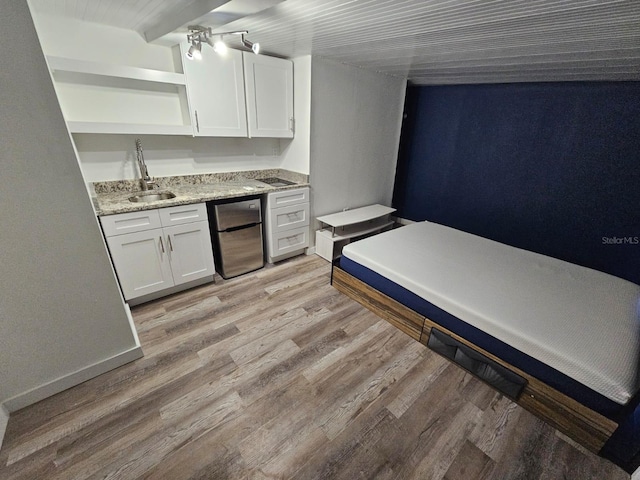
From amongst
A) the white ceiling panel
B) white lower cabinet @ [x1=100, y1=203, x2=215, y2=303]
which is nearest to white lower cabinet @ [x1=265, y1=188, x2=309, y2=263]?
white lower cabinet @ [x1=100, y1=203, x2=215, y2=303]

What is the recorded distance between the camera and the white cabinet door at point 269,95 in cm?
261

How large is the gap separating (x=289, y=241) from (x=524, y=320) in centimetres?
232

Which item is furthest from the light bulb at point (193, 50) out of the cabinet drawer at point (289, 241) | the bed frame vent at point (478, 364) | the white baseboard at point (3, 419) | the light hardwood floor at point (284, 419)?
the bed frame vent at point (478, 364)

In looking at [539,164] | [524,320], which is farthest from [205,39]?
[539,164]

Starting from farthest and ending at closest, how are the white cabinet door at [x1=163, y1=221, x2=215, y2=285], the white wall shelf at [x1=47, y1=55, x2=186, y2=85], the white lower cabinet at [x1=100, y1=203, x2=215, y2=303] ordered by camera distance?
the white cabinet door at [x1=163, y1=221, x2=215, y2=285]
the white lower cabinet at [x1=100, y1=203, x2=215, y2=303]
the white wall shelf at [x1=47, y1=55, x2=186, y2=85]

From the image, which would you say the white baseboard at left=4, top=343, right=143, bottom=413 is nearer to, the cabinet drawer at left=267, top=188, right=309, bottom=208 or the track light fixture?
the cabinet drawer at left=267, top=188, right=309, bottom=208

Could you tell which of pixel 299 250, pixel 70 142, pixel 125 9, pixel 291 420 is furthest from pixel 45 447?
pixel 125 9

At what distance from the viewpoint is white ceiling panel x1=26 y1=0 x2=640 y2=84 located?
4.45ft

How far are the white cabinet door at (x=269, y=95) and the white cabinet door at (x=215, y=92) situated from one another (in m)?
0.10

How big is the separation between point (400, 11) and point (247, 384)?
2.45 meters

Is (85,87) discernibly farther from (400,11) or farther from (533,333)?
(533,333)

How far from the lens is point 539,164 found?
2908 millimetres

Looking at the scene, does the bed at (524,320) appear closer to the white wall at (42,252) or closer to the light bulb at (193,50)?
the white wall at (42,252)

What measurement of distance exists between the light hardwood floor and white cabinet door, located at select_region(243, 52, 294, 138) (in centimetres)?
212
